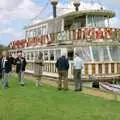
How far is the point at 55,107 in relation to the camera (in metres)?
17.5

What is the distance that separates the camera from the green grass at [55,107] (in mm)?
15227

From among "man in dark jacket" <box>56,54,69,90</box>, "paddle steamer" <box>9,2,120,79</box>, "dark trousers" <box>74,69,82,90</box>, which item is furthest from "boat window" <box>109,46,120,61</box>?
"dark trousers" <box>74,69,82,90</box>

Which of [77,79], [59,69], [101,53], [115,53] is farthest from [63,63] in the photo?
[115,53]

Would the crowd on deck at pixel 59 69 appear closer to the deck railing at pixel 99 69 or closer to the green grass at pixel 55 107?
the green grass at pixel 55 107

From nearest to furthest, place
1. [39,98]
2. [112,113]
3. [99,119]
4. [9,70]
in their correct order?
[99,119] < [112,113] < [39,98] < [9,70]

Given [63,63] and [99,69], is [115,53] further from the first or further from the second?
[63,63]

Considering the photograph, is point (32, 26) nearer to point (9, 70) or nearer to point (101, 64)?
point (101, 64)

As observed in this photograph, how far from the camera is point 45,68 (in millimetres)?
37406

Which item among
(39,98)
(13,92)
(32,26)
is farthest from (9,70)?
(32,26)

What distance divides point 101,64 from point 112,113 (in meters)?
16.0

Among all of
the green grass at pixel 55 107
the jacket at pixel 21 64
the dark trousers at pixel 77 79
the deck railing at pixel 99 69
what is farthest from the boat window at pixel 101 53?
the green grass at pixel 55 107

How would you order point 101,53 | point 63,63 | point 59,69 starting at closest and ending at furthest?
point 63,63 < point 59,69 < point 101,53

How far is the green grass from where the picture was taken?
15227mm

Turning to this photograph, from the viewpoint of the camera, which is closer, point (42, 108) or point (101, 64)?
point (42, 108)
